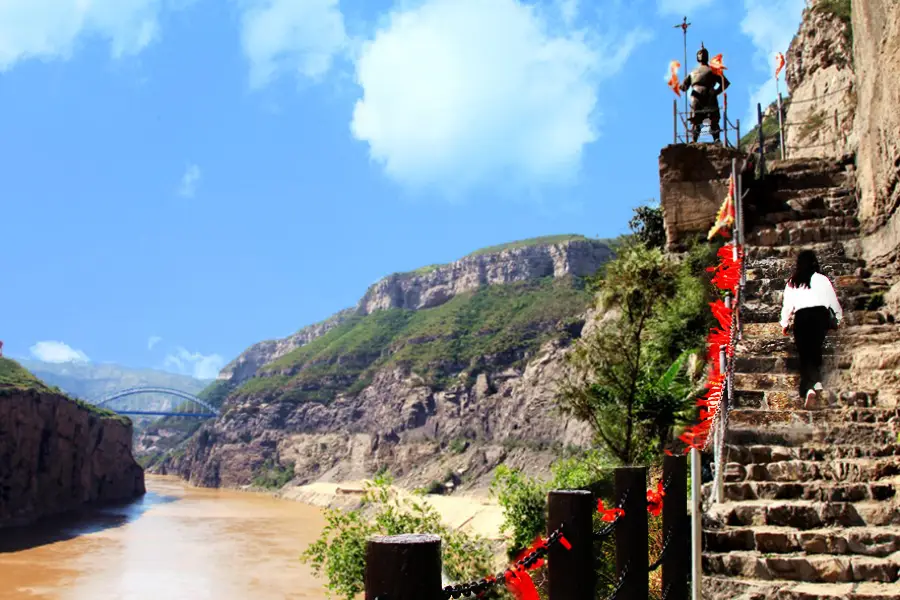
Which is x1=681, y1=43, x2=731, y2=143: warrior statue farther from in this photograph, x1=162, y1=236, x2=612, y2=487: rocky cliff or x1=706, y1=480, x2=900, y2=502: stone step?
x1=162, y1=236, x2=612, y2=487: rocky cliff

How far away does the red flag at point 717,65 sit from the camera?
686 inches

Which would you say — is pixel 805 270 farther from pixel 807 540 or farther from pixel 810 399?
pixel 807 540

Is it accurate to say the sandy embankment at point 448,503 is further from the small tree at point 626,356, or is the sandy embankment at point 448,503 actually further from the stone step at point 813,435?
the stone step at point 813,435

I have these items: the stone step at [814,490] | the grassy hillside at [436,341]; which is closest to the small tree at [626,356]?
the stone step at [814,490]

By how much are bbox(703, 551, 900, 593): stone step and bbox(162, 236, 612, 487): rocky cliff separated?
60.2 m

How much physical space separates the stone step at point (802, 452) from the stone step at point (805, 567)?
1668 mm

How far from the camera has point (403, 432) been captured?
319ft

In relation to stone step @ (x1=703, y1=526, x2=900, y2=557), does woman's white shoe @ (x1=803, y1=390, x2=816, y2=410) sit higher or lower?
higher

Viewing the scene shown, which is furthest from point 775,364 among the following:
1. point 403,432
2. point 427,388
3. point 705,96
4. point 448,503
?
point 427,388

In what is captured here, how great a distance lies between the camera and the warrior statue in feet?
57.0

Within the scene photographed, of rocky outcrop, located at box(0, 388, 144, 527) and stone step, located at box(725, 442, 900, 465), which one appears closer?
stone step, located at box(725, 442, 900, 465)

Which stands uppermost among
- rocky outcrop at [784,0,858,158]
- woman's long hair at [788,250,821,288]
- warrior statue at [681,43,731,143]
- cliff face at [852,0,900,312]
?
rocky outcrop at [784,0,858,158]

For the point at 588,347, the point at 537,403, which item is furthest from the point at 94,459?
the point at 588,347

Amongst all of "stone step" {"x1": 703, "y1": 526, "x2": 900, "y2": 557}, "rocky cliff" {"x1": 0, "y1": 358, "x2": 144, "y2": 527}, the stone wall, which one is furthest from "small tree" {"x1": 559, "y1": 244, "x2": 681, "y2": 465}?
"rocky cliff" {"x1": 0, "y1": 358, "x2": 144, "y2": 527}
